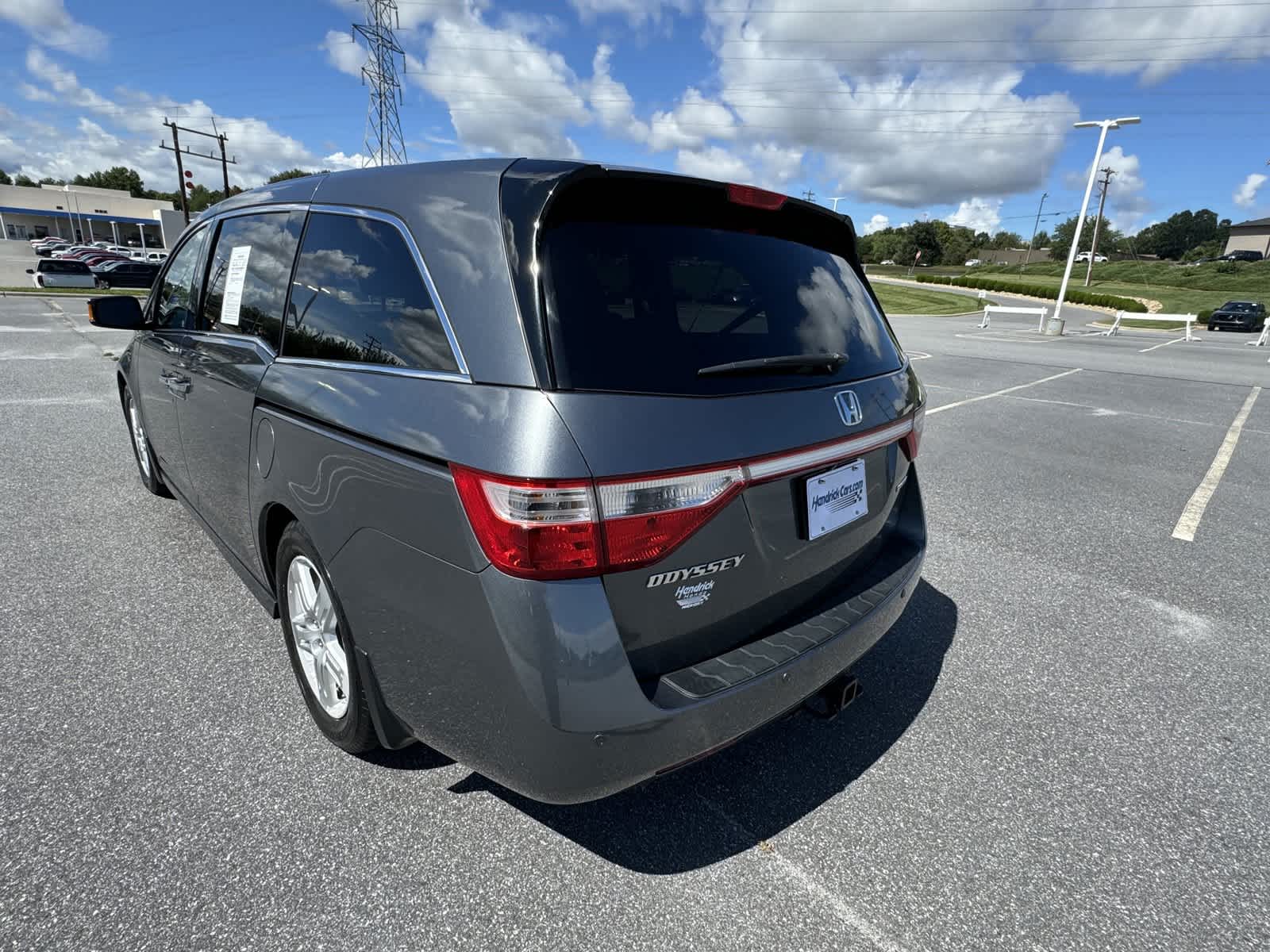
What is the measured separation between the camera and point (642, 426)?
146 cm

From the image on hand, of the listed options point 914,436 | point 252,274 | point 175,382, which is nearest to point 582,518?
point 914,436

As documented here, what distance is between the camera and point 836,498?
1.93 meters

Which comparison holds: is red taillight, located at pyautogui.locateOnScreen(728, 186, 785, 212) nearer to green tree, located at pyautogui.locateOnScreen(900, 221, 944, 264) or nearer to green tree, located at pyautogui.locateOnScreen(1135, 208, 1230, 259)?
green tree, located at pyautogui.locateOnScreen(900, 221, 944, 264)

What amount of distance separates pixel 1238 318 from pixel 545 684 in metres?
44.9

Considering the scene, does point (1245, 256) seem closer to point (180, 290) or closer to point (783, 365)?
point (783, 365)

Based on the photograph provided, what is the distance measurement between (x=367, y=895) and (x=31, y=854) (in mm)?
928

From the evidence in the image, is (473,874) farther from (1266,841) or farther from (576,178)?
(1266,841)

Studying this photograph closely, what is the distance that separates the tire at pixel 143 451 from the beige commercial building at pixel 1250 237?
123731mm

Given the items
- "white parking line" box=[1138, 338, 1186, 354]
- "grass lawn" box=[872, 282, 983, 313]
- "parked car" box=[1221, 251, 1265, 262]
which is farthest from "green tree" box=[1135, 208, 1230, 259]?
"white parking line" box=[1138, 338, 1186, 354]

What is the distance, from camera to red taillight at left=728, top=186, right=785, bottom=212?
6.48 ft

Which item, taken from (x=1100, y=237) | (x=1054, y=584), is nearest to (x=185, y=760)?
(x=1054, y=584)

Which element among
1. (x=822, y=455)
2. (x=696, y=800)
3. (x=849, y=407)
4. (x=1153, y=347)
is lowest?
(x=1153, y=347)

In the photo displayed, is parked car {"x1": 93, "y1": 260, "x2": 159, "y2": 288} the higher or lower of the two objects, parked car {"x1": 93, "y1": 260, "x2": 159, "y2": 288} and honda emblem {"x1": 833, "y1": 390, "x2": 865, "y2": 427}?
the lower

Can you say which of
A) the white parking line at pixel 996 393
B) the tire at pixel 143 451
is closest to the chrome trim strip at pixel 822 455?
the tire at pixel 143 451
